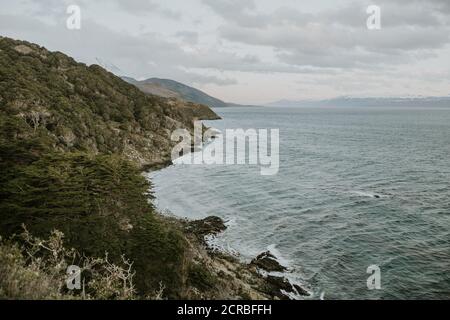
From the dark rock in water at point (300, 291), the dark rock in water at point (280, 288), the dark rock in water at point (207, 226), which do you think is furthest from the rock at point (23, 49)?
the dark rock in water at point (300, 291)

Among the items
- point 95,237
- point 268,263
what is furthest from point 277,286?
point 95,237

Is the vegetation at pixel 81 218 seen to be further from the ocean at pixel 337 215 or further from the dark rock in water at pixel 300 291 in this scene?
the ocean at pixel 337 215

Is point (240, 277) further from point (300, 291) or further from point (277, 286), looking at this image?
point (300, 291)

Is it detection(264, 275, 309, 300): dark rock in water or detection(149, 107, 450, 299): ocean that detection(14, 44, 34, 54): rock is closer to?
detection(149, 107, 450, 299): ocean

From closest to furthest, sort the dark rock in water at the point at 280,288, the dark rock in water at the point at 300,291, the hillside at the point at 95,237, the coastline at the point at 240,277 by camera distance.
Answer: the hillside at the point at 95,237 < the coastline at the point at 240,277 < the dark rock in water at the point at 300,291 < the dark rock in water at the point at 280,288

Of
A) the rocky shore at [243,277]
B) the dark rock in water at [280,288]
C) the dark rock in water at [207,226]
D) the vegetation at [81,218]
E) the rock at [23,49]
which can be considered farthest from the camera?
the rock at [23,49]

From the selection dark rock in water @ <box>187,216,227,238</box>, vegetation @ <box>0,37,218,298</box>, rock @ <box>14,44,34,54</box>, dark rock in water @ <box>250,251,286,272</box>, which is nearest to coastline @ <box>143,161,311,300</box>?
dark rock in water @ <box>250,251,286,272</box>
